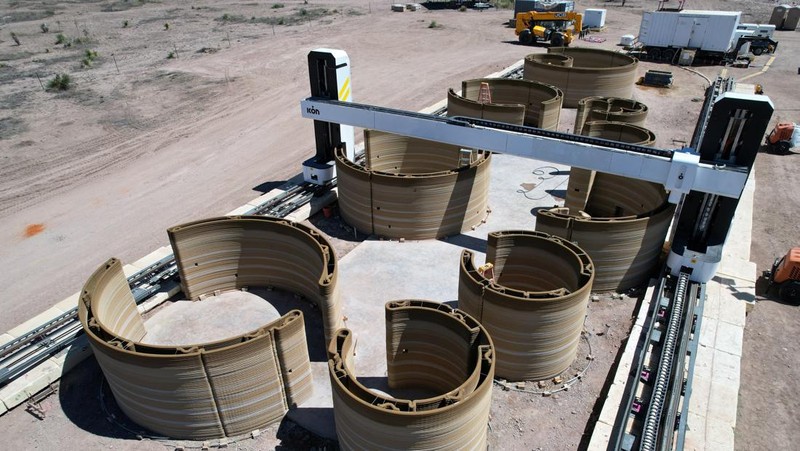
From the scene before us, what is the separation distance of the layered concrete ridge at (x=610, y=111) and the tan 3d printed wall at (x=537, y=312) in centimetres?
1421

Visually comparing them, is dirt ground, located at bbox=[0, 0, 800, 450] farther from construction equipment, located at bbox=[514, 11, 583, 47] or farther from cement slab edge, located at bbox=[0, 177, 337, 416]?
construction equipment, located at bbox=[514, 11, 583, 47]

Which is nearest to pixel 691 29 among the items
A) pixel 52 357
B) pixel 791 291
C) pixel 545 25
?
pixel 545 25

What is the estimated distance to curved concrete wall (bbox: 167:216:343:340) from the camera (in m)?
18.8

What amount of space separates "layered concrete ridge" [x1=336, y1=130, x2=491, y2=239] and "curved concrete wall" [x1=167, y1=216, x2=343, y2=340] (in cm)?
449

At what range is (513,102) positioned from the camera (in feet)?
117

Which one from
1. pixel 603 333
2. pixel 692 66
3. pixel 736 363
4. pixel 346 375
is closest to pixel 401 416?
pixel 346 375

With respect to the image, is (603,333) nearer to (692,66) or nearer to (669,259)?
(669,259)

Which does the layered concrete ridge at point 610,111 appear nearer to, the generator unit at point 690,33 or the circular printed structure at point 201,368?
the circular printed structure at point 201,368

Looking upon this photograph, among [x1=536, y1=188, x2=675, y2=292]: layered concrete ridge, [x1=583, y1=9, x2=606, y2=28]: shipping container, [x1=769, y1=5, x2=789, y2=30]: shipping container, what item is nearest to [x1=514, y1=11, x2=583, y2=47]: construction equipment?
[x1=583, y1=9, x2=606, y2=28]: shipping container

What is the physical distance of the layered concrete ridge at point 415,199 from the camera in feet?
71.9

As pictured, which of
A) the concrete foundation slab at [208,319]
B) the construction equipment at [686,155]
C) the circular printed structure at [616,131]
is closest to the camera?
the construction equipment at [686,155]

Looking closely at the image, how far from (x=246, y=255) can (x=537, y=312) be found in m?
11.1

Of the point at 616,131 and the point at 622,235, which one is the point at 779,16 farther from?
the point at 622,235

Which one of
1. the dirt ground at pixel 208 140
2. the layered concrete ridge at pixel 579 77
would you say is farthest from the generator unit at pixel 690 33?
the layered concrete ridge at pixel 579 77
